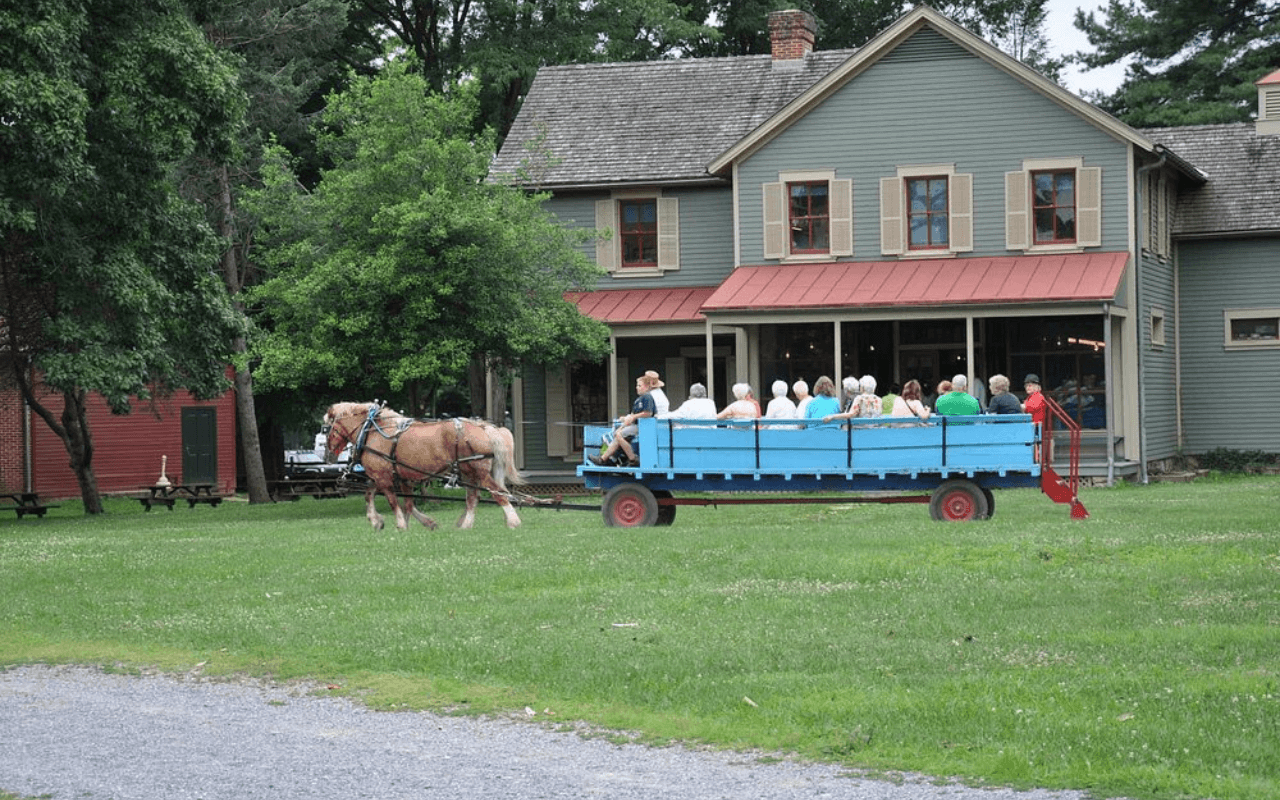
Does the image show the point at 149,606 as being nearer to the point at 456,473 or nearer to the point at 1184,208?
the point at 456,473

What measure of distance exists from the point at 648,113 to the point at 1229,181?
510 inches

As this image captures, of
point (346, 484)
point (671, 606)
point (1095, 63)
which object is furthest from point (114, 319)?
point (1095, 63)

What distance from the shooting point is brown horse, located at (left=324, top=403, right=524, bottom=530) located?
73.0 feet

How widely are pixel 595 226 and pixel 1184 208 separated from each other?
1294 cm

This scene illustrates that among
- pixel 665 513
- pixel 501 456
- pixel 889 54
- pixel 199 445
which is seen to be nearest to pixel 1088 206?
pixel 889 54

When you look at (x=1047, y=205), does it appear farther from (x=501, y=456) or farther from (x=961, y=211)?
(x=501, y=456)

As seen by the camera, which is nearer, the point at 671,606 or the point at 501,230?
the point at 671,606

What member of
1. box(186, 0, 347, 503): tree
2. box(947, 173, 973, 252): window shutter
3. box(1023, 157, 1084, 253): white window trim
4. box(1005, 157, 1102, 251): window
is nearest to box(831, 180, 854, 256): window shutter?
box(947, 173, 973, 252): window shutter

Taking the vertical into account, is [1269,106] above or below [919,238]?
above

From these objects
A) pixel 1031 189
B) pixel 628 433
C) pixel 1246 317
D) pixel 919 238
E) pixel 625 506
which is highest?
pixel 1031 189

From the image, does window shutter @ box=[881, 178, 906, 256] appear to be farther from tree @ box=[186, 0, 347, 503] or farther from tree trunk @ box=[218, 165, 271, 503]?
tree trunk @ box=[218, 165, 271, 503]

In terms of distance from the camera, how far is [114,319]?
28.8 m

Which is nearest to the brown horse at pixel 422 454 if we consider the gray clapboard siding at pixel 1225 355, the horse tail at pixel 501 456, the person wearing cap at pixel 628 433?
the horse tail at pixel 501 456

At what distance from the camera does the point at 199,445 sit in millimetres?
46219
